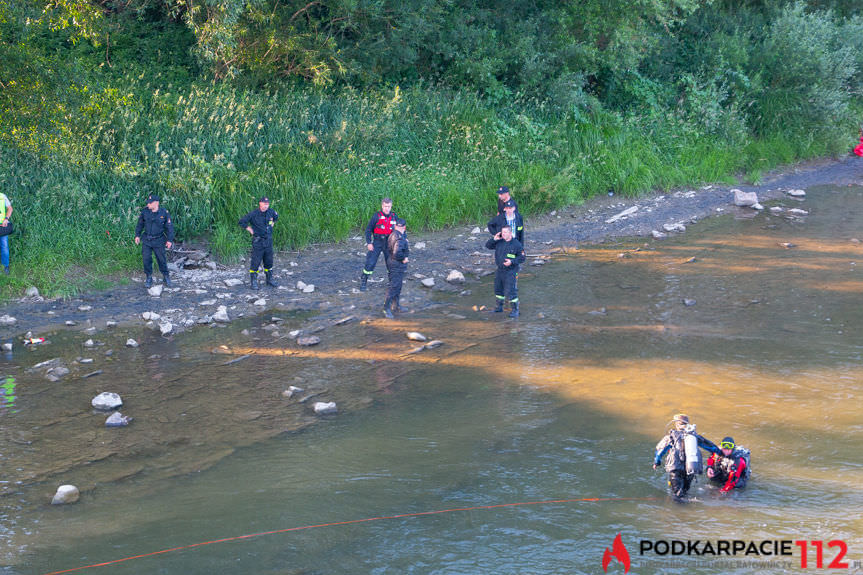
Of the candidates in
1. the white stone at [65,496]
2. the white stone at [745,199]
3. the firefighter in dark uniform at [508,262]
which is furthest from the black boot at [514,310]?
the white stone at [745,199]

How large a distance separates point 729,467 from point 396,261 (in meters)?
6.46

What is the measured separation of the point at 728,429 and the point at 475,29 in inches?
552

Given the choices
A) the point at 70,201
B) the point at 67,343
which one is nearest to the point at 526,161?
the point at 70,201

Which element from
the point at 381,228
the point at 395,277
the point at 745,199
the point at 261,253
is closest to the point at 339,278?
the point at 261,253

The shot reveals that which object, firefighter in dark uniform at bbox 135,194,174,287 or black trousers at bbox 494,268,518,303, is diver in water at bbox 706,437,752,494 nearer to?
black trousers at bbox 494,268,518,303

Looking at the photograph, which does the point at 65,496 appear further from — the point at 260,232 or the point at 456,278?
the point at 456,278

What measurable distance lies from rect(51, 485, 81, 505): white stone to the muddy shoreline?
4.63 m

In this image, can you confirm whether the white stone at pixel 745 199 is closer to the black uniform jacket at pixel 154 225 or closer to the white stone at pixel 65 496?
the black uniform jacket at pixel 154 225

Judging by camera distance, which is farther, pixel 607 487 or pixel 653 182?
pixel 653 182

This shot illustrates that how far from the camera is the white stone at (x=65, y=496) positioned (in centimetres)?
786

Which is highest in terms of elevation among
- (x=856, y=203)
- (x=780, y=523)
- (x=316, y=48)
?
(x=316, y=48)

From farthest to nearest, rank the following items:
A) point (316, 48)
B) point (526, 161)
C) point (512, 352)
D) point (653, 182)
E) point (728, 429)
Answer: point (653, 182) < point (526, 161) < point (316, 48) < point (512, 352) < point (728, 429)

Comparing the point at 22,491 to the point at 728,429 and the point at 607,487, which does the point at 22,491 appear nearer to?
the point at 607,487

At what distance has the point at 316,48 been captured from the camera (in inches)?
727
